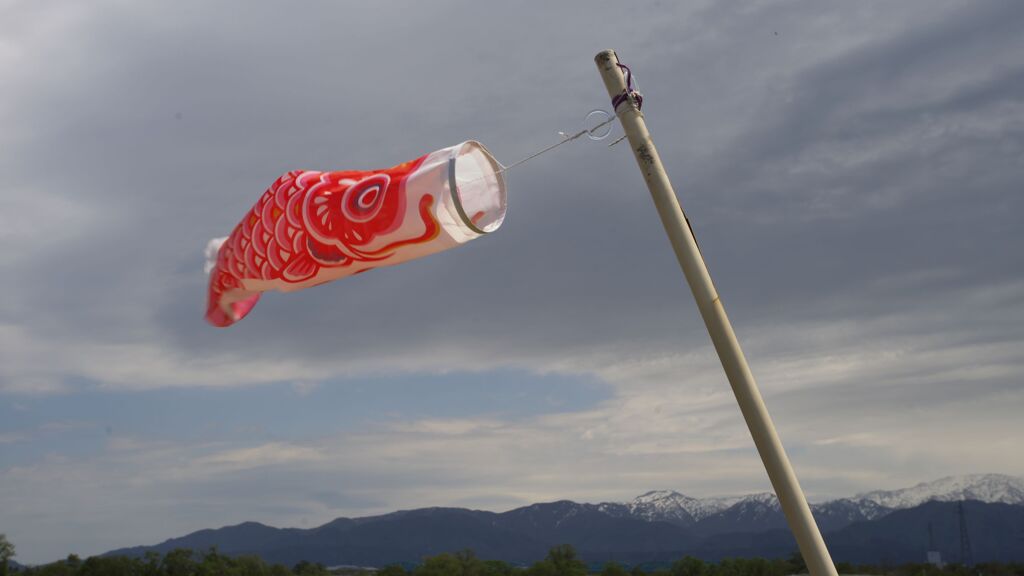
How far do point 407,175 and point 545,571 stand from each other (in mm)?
48784

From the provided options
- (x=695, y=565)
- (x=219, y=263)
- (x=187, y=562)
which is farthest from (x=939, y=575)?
(x=219, y=263)

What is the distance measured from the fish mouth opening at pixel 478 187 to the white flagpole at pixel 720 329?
0.91 m

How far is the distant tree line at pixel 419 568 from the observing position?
50.0 metres

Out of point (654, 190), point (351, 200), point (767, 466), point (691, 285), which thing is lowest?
point (767, 466)

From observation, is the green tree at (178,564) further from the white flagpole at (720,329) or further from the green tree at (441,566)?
the white flagpole at (720,329)

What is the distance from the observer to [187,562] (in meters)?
50.5

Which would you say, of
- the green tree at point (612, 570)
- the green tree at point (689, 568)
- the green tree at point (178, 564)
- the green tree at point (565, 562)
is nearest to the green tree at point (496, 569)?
the green tree at point (565, 562)

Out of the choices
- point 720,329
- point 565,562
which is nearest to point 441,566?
point 565,562

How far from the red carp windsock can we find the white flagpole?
38.0 inches

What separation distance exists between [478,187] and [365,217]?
71cm

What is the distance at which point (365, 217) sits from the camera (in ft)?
20.4

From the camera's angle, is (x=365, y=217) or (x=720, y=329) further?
(x=365, y=217)

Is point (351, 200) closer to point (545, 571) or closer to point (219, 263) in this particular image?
point (219, 263)

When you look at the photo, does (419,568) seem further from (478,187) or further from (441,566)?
(478,187)
